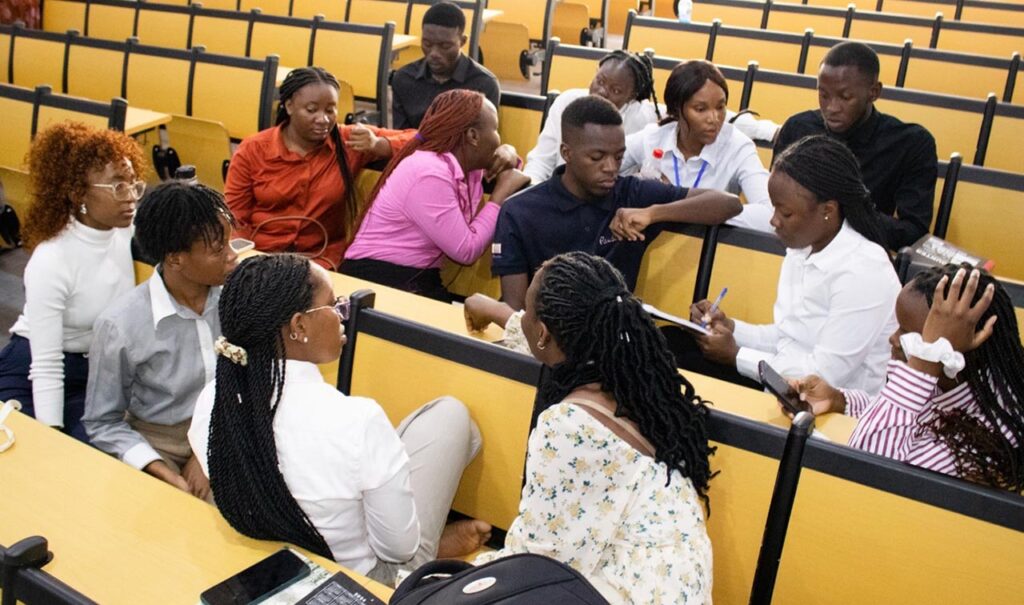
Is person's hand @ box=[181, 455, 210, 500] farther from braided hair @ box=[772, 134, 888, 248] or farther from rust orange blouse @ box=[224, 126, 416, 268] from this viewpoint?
braided hair @ box=[772, 134, 888, 248]

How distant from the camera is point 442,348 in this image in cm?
199

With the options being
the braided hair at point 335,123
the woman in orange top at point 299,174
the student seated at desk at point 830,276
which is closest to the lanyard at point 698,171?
the student seated at desk at point 830,276

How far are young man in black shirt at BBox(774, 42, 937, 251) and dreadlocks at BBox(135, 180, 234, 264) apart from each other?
6.93ft

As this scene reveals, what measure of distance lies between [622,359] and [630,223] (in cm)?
109

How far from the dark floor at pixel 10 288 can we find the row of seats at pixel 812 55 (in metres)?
3.66

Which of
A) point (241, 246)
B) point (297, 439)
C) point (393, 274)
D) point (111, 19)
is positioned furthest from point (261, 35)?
point (297, 439)

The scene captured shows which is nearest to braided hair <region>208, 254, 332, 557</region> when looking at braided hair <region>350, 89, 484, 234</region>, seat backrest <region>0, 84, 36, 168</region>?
braided hair <region>350, 89, 484, 234</region>

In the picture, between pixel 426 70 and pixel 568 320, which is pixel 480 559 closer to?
pixel 568 320

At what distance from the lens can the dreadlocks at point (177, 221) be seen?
82.7 inches

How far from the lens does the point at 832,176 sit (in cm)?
221

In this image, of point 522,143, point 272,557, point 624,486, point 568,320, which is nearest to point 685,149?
point 522,143

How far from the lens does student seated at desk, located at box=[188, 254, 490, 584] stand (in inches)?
62.1

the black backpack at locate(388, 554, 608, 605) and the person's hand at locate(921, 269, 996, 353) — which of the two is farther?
the person's hand at locate(921, 269, 996, 353)

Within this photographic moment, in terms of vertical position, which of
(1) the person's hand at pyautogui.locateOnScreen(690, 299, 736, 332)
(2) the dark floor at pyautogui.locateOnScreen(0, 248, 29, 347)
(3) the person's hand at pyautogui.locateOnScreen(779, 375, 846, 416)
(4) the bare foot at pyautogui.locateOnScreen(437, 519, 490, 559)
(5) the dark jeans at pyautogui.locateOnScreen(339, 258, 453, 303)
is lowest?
(2) the dark floor at pyautogui.locateOnScreen(0, 248, 29, 347)
